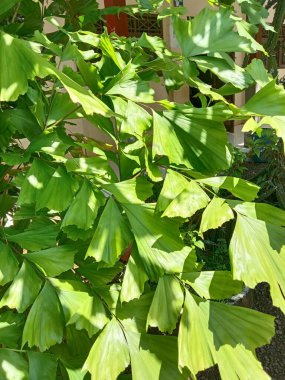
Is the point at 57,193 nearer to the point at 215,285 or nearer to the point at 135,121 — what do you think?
the point at 135,121

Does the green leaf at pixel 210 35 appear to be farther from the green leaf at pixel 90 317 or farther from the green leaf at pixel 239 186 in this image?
the green leaf at pixel 90 317

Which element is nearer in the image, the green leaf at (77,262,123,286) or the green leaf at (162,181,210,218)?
the green leaf at (162,181,210,218)

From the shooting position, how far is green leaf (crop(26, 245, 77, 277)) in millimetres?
562

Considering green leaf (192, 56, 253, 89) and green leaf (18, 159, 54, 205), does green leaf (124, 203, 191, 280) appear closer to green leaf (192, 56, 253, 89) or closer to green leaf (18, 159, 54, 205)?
green leaf (18, 159, 54, 205)

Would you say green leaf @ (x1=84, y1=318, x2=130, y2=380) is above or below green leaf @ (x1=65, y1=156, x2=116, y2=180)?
below

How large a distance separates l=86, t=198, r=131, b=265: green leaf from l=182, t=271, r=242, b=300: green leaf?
0.10 meters

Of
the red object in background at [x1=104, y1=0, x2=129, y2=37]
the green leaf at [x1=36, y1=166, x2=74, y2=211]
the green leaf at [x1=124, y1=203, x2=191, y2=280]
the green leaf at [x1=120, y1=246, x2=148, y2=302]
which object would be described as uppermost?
the green leaf at [x1=36, y1=166, x2=74, y2=211]

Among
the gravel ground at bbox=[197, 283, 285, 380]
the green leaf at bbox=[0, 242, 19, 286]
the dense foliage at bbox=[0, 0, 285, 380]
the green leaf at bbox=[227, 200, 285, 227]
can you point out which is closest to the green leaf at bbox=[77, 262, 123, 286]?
the dense foliage at bbox=[0, 0, 285, 380]

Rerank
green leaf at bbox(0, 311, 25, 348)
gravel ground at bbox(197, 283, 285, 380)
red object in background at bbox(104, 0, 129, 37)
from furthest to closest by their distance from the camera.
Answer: red object in background at bbox(104, 0, 129, 37), gravel ground at bbox(197, 283, 285, 380), green leaf at bbox(0, 311, 25, 348)

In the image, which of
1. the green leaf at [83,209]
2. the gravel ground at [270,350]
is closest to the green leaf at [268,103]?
the green leaf at [83,209]

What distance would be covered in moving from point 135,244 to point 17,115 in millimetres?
256

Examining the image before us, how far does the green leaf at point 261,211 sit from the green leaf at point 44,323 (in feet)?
0.87

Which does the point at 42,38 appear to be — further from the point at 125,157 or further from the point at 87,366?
the point at 87,366

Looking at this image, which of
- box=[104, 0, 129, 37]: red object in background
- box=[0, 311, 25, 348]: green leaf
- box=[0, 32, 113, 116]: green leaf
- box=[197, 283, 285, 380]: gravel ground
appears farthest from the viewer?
box=[104, 0, 129, 37]: red object in background
